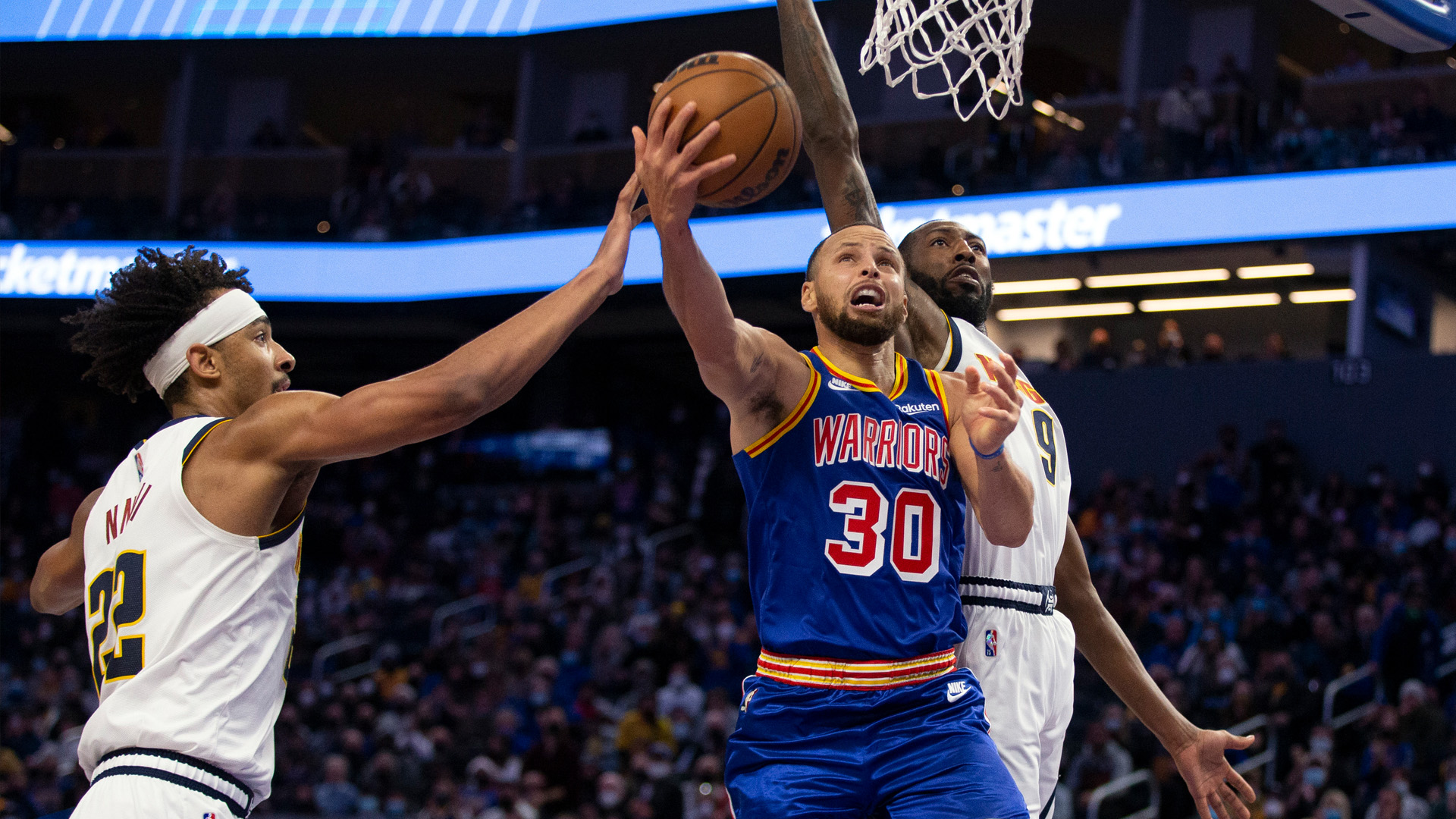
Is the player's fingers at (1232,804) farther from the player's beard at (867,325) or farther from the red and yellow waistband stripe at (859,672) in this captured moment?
the player's beard at (867,325)

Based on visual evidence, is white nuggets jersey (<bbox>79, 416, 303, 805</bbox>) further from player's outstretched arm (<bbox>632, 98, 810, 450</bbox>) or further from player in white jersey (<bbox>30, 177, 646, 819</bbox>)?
player's outstretched arm (<bbox>632, 98, 810, 450</bbox>)

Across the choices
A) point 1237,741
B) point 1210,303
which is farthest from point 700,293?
point 1210,303

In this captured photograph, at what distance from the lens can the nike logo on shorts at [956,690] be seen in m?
3.81

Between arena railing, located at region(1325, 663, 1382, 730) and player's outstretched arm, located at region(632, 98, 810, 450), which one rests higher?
player's outstretched arm, located at region(632, 98, 810, 450)

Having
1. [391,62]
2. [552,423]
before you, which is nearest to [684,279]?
[552,423]

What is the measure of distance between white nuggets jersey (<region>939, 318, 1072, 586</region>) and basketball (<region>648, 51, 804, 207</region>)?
37.6 inches

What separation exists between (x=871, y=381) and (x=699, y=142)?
0.91 metres

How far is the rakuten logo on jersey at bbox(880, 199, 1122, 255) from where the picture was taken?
17.9 metres

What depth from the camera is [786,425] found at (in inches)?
157

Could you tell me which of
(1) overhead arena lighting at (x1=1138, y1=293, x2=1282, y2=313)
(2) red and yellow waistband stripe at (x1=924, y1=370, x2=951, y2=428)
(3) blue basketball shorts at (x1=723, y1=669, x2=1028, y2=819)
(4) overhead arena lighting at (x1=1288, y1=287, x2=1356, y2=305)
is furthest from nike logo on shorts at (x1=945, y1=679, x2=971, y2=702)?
(1) overhead arena lighting at (x1=1138, y1=293, x2=1282, y2=313)

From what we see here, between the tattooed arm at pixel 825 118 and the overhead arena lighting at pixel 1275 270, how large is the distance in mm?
15889

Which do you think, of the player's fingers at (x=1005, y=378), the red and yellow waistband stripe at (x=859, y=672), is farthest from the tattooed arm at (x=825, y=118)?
the red and yellow waistband stripe at (x=859, y=672)

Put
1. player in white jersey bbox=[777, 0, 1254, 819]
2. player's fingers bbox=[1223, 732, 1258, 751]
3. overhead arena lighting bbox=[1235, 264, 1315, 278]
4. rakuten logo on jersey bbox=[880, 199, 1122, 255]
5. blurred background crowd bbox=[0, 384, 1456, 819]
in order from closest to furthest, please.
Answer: player in white jersey bbox=[777, 0, 1254, 819] < player's fingers bbox=[1223, 732, 1258, 751] < blurred background crowd bbox=[0, 384, 1456, 819] < rakuten logo on jersey bbox=[880, 199, 1122, 255] < overhead arena lighting bbox=[1235, 264, 1315, 278]

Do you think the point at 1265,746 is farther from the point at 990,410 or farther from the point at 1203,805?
the point at 990,410
